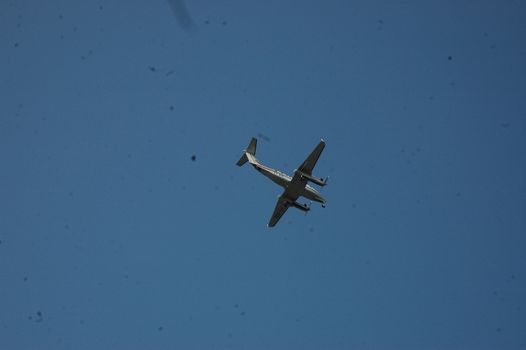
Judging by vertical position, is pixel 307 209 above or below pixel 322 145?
below

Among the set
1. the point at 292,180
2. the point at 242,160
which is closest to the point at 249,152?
the point at 242,160

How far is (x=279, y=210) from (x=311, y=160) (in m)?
10.6

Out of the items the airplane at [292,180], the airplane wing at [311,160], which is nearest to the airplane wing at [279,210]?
the airplane at [292,180]

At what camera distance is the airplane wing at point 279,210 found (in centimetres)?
8773

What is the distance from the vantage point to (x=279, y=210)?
293 feet

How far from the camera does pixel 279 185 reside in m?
85.9

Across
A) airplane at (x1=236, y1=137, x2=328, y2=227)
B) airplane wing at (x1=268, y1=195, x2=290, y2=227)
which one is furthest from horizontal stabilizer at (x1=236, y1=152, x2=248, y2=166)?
airplane wing at (x1=268, y1=195, x2=290, y2=227)

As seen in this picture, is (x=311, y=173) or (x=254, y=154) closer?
(x=311, y=173)

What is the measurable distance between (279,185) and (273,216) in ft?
19.7

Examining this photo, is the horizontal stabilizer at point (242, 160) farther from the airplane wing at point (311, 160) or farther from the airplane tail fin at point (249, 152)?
the airplane wing at point (311, 160)

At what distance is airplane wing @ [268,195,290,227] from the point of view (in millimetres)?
87731

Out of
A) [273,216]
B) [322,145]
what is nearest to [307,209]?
[273,216]

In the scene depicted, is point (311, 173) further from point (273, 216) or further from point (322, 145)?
point (273, 216)

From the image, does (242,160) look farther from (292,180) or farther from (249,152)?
(292,180)
